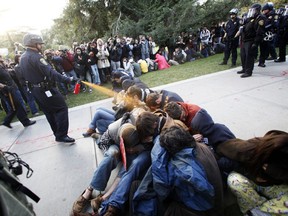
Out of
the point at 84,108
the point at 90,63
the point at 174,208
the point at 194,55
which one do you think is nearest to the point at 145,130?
the point at 174,208

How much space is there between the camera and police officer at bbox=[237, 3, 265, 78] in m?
4.85

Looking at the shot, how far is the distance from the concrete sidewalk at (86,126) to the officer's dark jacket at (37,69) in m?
1.21

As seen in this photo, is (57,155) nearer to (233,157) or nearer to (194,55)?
(233,157)

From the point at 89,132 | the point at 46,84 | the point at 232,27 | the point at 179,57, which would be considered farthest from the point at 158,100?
the point at 179,57

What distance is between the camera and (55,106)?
11.3 feet

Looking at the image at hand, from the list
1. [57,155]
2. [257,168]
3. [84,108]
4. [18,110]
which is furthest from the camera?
[84,108]

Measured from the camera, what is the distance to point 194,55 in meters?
10.7

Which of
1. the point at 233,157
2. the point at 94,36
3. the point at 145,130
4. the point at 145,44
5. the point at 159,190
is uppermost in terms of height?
the point at 94,36

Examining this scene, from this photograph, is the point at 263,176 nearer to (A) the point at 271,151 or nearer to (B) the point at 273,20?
(A) the point at 271,151

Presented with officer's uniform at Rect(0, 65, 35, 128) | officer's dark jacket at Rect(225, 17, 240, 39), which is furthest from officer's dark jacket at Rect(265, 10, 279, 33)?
officer's uniform at Rect(0, 65, 35, 128)

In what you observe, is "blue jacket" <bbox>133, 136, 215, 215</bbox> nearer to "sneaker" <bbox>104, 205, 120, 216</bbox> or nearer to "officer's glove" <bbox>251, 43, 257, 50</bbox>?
"sneaker" <bbox>104, 205, 120, 216</bbox>

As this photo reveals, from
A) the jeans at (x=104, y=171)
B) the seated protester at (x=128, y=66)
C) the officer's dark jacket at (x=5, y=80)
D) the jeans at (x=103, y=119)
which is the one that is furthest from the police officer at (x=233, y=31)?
the officer's dark jacket at (x=5, y=80)

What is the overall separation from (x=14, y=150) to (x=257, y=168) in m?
4.12

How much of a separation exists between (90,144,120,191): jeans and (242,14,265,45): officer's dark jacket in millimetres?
4614
